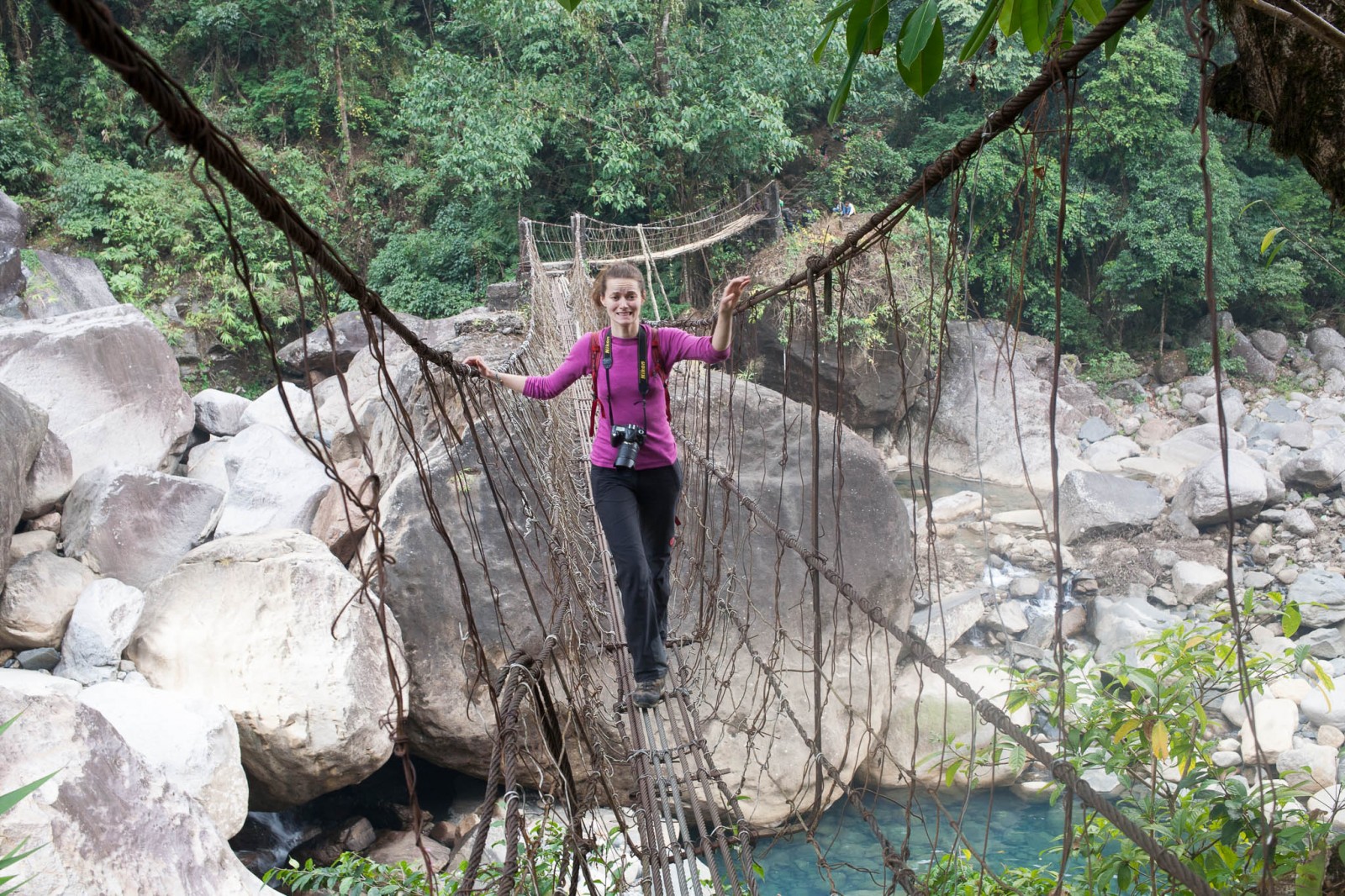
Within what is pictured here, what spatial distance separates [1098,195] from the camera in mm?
8242

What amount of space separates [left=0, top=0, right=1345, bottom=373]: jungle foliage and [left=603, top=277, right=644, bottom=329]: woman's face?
17.3ft

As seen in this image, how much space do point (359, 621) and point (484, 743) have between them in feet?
2.15

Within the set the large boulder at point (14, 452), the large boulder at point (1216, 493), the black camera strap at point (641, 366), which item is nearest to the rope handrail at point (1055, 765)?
the black camera strap at point (641, 366)

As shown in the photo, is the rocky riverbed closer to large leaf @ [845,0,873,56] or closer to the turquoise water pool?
the turquoise water pool

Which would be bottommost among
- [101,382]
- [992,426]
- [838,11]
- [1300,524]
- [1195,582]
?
[1195,582]

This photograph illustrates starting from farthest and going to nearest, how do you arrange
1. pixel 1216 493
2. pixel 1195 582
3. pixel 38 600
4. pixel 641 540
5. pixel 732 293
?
pixel 1216 493, pixel 1195 582, pixel 38 600, pixel 641 540, pixel 732 293

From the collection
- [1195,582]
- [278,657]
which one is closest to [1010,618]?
[1195,582]

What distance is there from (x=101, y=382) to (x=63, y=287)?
2042 mm

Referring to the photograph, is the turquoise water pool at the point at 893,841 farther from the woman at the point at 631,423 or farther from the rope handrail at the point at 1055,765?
the rope handrail at the point at 1055,765

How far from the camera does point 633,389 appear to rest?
155 cm

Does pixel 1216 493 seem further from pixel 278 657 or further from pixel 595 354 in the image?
pixel 595 354

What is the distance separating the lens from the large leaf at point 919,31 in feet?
2.49

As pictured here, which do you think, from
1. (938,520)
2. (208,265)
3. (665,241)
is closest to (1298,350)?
(938,520)

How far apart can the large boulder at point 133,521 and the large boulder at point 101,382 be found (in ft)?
2.13
